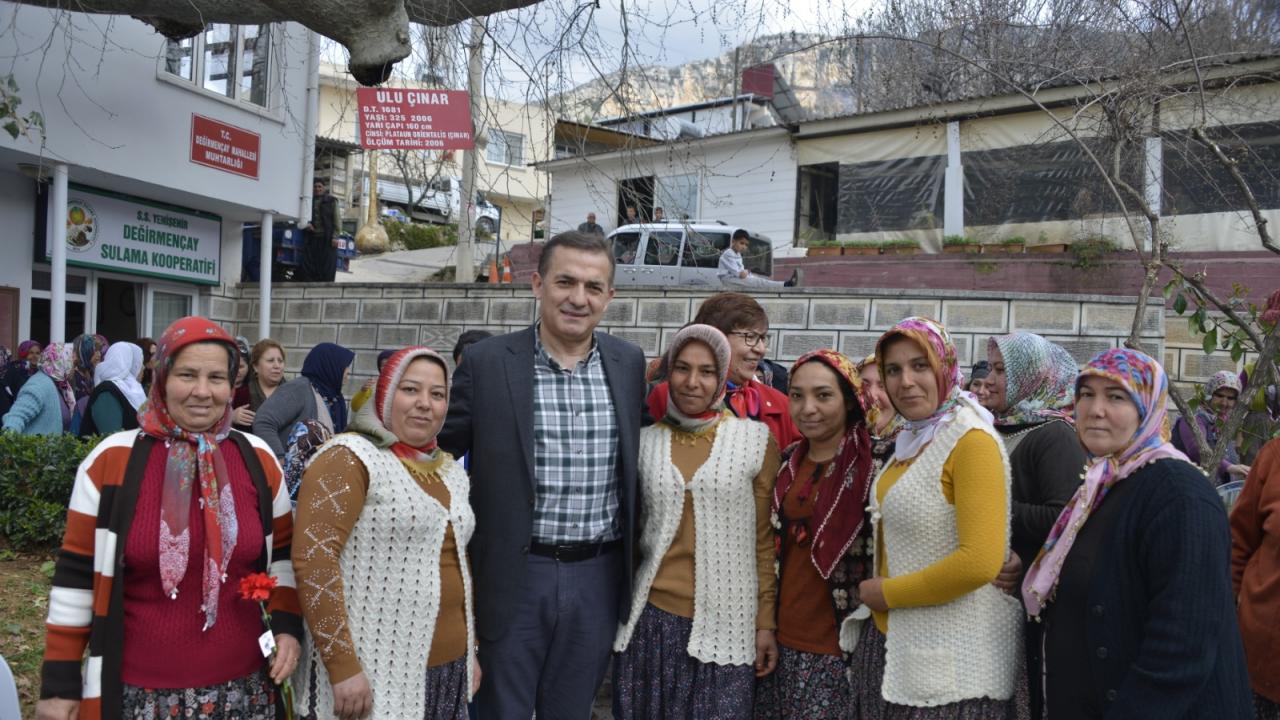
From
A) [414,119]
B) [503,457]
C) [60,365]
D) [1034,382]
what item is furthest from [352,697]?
[60,365]

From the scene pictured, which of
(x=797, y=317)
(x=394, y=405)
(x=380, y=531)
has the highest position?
(x=797, y=317)

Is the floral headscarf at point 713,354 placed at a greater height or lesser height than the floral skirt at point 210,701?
greater

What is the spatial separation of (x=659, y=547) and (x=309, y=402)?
3.12 m

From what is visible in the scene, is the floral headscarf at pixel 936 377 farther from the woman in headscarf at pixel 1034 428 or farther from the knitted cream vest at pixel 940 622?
the woman in headscarf at pixel 1034 428

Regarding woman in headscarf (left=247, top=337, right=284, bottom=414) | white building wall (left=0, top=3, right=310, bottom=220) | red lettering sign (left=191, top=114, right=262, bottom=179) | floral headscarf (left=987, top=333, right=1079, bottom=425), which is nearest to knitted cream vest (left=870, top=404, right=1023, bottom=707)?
floral headscarf (left=987, top=333, right=1079, bottom=425)

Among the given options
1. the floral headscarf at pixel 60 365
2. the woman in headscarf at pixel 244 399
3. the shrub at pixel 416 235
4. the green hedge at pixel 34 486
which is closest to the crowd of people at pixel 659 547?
the woman in headscarf at pixel 244 399

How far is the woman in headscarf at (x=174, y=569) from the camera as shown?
2.34 m

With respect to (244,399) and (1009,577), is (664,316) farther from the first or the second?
(1009,577)

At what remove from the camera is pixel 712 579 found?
2.92m

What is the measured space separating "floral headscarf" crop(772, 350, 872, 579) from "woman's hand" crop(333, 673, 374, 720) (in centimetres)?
139

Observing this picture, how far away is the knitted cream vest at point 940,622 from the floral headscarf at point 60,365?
24.4 feet

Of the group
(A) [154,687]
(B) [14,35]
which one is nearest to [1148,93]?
(A) [154,687]

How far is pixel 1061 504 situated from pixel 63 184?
9.84 metres

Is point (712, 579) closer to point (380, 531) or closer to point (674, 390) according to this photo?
point (674, 390)
